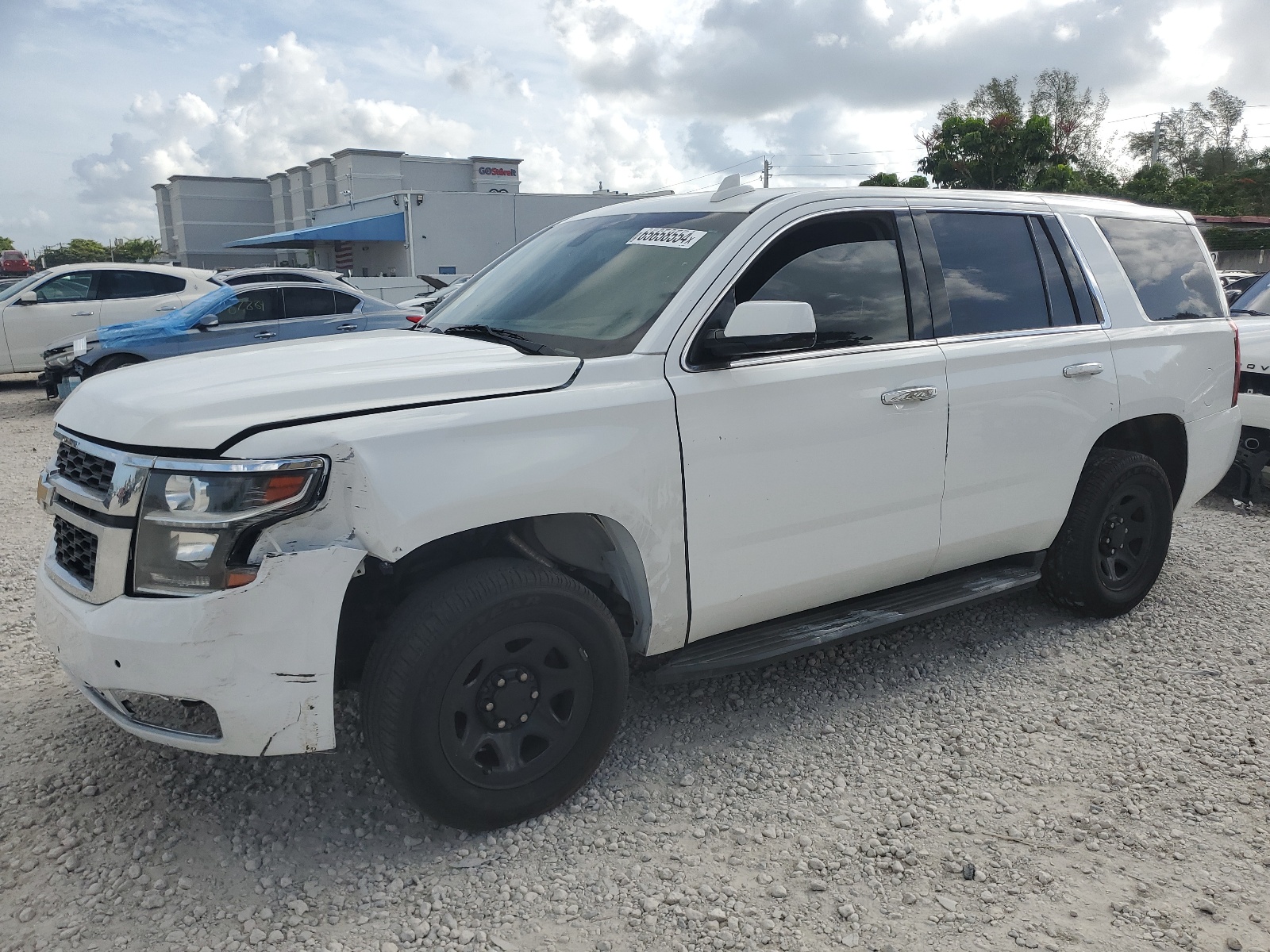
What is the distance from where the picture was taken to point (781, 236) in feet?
11.0

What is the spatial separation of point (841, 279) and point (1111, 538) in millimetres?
2010

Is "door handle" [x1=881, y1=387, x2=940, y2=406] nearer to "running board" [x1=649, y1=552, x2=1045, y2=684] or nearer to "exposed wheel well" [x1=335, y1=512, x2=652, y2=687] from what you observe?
"running board" [x1=649, y1=552, x2=1045, y2=684]

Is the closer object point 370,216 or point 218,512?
point 218,512

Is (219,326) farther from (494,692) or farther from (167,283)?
(494,692)

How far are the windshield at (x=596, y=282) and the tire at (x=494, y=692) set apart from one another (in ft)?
2.75

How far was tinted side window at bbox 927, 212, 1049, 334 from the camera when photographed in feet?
12.6

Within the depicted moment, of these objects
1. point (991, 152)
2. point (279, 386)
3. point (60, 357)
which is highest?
point (991, 152)

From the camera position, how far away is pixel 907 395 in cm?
350

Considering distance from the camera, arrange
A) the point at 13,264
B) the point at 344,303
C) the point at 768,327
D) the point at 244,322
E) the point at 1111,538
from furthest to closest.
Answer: the point at 13,264, the point at 344,303, the point at 244,322, the point at 1111,538, the point at 768,327

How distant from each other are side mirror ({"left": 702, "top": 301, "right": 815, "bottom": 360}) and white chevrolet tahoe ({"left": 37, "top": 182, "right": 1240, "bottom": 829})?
0.01 metres

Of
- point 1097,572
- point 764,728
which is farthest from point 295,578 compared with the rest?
point 1097,572

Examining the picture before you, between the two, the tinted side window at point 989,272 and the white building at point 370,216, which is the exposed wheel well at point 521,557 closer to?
the tinted side window at point 989,272

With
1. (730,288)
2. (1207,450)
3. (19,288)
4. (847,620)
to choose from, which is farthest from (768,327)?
(19,288)

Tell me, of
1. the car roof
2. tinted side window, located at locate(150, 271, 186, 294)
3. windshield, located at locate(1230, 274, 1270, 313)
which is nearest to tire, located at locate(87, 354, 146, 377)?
tinted side window, located at locate(150, 271, 186, 294)
